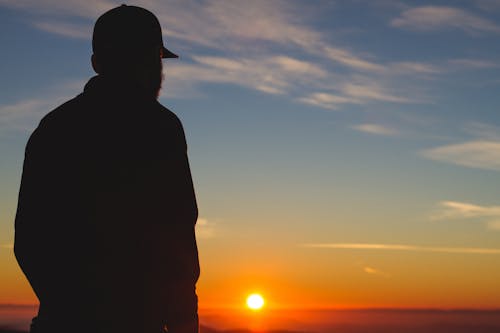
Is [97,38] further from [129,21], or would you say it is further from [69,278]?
[69,278]

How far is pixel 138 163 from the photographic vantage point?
165 inches

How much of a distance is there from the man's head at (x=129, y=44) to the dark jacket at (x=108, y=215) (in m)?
0.08

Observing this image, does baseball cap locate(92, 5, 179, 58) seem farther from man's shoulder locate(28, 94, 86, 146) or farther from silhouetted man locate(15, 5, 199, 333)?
man's shoulder locate(28, 94, 86, 146)

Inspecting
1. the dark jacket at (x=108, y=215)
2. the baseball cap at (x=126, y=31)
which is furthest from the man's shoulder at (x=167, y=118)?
the baseball cap at (x=126, y=31)

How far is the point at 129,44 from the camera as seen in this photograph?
Answer: 4.27 m

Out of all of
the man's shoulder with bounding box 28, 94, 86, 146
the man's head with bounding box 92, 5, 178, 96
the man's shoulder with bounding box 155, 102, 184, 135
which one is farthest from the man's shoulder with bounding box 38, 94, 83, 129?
the man's shoulder with bounding box 155, 102, 184, 135

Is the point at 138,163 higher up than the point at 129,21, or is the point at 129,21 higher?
the point at 129,21

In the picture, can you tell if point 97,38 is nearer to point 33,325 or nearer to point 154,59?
point 154,59

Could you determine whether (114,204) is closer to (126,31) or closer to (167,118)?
(167,118)

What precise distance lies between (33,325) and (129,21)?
1.62 meters

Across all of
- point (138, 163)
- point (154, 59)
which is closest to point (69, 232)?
point (138, 163)

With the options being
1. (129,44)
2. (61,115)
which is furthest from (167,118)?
(61,115)

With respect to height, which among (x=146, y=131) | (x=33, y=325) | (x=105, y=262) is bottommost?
(x=33, y=325)

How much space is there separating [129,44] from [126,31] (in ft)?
0.22
